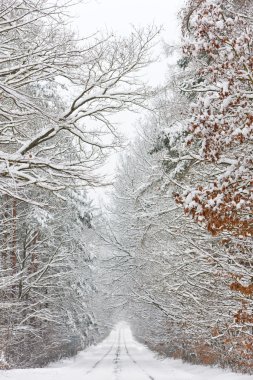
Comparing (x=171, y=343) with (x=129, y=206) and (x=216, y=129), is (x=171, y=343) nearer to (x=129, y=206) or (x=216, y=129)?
(x=129, y=206)

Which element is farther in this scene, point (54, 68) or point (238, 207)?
point (54, 68)

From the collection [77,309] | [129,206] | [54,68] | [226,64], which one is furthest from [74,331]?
[226,64]

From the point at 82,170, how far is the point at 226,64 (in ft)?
11.0

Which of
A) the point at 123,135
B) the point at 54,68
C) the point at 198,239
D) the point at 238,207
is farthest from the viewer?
the point at 198,239

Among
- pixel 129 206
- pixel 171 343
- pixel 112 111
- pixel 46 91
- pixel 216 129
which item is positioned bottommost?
pixel 171 343

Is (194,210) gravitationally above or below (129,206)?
below

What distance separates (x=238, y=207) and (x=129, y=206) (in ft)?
64.5

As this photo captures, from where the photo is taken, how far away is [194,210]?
20.4 feet

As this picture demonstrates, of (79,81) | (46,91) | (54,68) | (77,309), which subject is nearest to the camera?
(54,68)

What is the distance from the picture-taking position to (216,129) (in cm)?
627

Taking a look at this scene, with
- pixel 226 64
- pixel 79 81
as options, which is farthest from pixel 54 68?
pixel 226 64

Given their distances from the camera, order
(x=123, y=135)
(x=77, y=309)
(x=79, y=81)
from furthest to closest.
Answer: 1. (x=77, y=309)
2. (x=123, y=135)
3. (x=79, y=81)

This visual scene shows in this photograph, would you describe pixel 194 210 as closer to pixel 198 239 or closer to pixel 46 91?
pixel 198 239

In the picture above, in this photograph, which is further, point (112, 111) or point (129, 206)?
point (129, 206)
